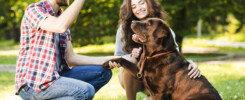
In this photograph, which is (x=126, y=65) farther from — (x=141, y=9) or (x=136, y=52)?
(x=141, y=9)

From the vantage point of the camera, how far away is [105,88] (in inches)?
239

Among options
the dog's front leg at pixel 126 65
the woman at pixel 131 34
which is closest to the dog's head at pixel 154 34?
the dog's front leg at pixel 126 65

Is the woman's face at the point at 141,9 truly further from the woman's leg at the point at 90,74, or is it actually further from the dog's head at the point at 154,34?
the woman's leg at the point at 90,74

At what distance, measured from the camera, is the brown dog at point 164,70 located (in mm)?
3209

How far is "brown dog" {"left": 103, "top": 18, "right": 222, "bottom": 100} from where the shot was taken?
10.5ft

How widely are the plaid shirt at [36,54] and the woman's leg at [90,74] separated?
61cm

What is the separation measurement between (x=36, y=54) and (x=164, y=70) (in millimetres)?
1372

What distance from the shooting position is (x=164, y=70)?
10.6 feet

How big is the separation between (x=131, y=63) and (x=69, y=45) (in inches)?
32.5

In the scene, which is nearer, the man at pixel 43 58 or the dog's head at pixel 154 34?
the man at pixel 43 58

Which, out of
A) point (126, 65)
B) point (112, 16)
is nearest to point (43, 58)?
point (126, 65)

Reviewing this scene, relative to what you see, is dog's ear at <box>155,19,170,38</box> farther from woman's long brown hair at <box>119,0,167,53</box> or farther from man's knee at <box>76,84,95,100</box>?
man's knee at <box>76,84,95,100</box>

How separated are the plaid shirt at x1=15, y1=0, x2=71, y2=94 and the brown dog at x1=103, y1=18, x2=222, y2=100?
94cm

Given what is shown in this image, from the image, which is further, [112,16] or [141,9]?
[112,16]
